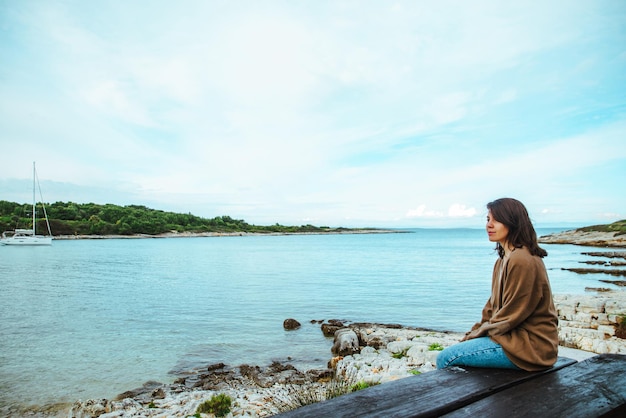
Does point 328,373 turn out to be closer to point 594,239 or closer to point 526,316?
point 526,316

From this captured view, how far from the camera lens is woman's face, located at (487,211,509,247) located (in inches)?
127

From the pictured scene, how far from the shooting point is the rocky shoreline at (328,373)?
700cm

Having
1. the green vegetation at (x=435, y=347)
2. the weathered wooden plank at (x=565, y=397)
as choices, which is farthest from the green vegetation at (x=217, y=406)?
the weathered wooden plank at (x=565, y=397)

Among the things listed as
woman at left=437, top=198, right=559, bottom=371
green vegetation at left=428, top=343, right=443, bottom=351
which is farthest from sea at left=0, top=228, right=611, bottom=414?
woman at left=437, top=198, right=559, bottom=371

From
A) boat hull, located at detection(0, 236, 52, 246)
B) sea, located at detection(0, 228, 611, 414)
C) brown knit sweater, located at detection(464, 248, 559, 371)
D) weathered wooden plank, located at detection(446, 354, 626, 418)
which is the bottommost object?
sea, located at detection(0, 228, 611, 414)

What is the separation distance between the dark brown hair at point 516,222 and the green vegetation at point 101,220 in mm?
119230

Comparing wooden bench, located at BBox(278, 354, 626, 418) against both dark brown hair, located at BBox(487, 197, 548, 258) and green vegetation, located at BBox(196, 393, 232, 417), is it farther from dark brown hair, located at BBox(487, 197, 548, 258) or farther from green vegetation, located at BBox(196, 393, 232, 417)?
green vegetation, located at BBox(196, 393, 232, 417)

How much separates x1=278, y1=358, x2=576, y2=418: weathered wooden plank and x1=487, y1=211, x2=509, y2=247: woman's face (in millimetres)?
998

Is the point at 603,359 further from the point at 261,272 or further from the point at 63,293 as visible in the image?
the point at 261,272

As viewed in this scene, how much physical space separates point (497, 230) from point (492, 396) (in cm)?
131

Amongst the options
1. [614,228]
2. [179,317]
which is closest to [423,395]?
[179,317]

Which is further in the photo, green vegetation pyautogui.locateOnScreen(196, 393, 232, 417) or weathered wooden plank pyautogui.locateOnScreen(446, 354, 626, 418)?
green vegetation pyautogui.locateOnScreen(196, 393, 232, 417)

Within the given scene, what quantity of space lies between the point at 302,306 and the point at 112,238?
124m

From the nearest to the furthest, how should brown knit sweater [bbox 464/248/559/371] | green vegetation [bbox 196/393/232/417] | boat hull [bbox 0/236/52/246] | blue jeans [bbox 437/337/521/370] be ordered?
1. brown knit sweater [bbox 464/248/559/371]
2. blue jeans [bbox 437/337/521/370]
3. green vegetation [bbox 196/393/232/417]
4. boat hull [bbox 0/236/52/246]
